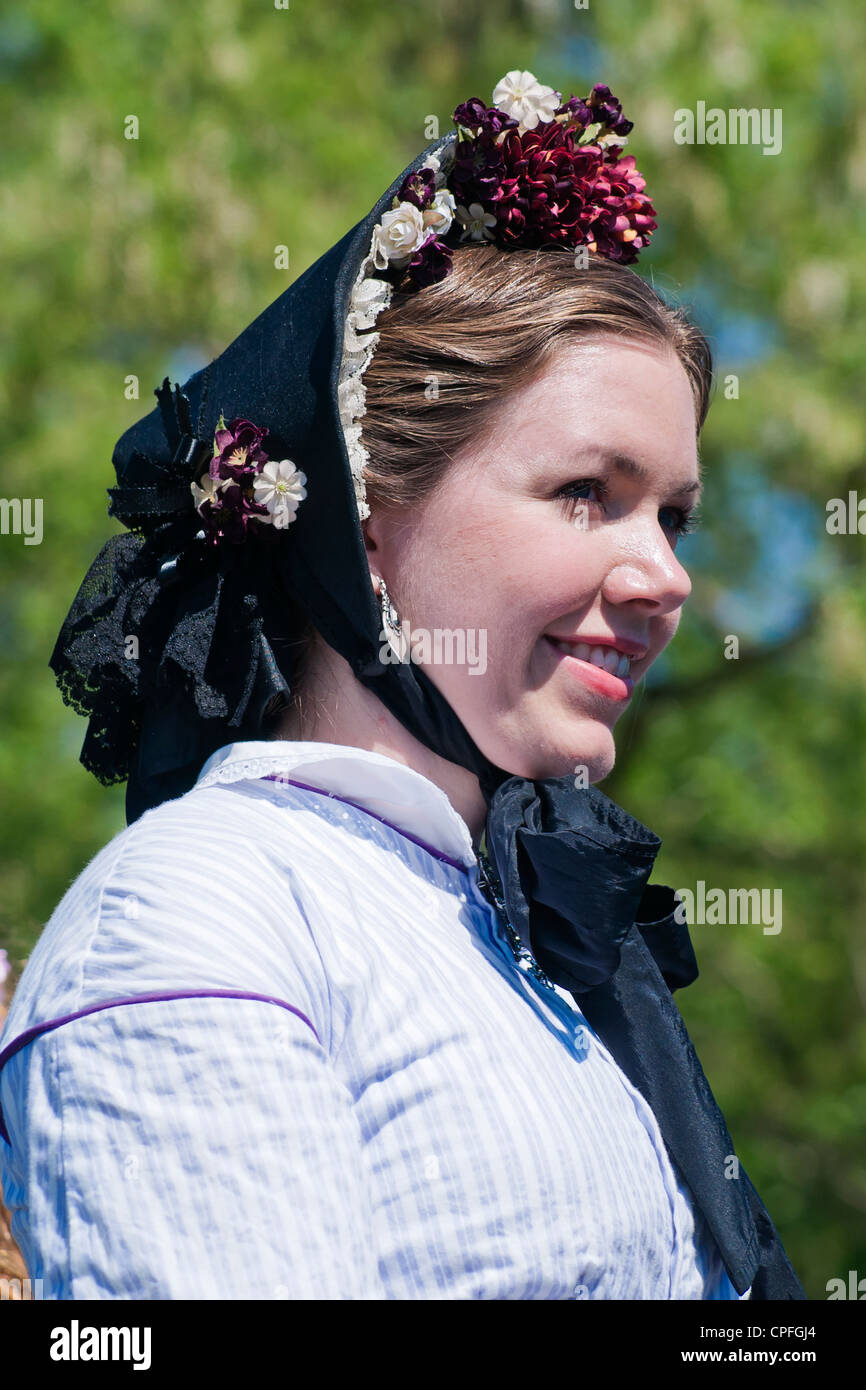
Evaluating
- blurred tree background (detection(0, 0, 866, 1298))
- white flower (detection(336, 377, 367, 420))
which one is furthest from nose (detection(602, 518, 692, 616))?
blurred tree background (detection(0, 0, 866, 1298))

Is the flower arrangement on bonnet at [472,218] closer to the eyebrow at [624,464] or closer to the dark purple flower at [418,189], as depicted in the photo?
the dark purple flower at [418,189]

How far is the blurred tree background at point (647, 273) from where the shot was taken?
584 cm

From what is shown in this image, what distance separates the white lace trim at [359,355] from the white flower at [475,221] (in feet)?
0.57

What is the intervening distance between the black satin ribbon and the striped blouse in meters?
0.07

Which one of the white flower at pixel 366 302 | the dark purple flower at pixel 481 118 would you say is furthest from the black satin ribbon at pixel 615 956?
the dark purple flower at pixel 481 118

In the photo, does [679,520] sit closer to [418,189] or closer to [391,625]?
[391,625]

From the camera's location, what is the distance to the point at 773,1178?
718 cm

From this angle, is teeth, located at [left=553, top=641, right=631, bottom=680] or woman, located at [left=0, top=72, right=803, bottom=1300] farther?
teeth, located at [left=553, top=641, right=631, bottom=680]

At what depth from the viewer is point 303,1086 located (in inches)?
51.4

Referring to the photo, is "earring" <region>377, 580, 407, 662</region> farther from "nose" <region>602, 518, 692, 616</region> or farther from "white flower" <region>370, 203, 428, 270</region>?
"white flower" <region>370, 203, 428, 270</region>

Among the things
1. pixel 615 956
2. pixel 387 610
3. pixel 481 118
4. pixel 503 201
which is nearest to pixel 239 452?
pixel 387 610

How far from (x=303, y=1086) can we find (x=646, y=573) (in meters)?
0.82

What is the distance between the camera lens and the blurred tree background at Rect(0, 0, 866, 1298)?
5.84 m
